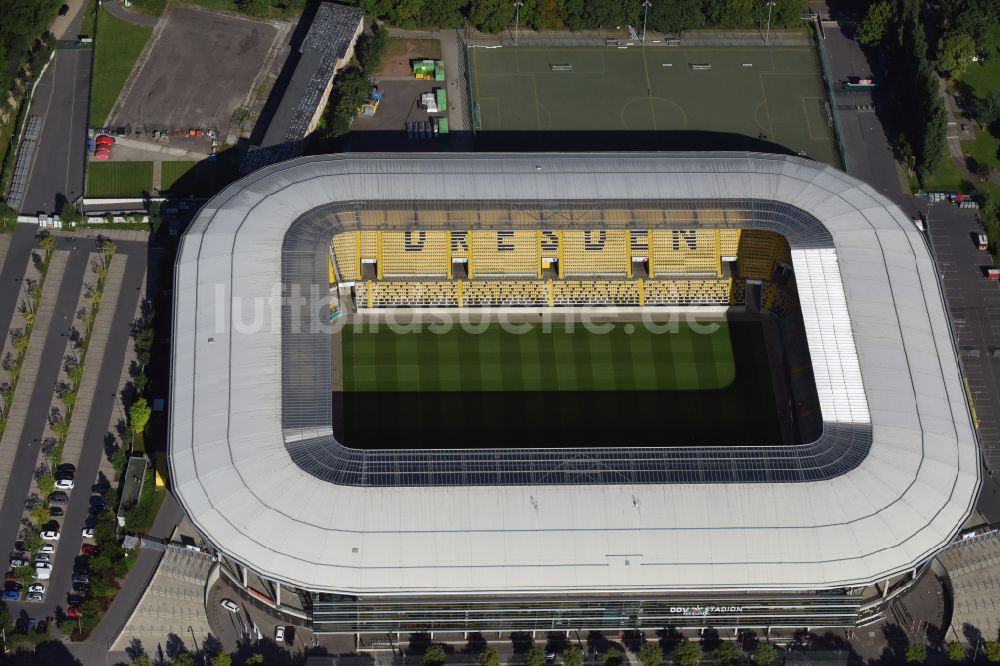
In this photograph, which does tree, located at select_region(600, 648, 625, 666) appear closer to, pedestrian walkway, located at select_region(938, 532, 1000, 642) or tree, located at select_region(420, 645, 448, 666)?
tree, located at select_region(420, 645, 448, 666)

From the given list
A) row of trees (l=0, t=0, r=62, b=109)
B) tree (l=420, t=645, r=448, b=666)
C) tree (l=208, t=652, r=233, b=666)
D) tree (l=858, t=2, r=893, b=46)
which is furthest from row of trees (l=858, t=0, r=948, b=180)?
row of trees (l=0, t=0, r=62, b=109)

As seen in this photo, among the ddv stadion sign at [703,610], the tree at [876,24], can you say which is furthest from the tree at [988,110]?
the ddv stadion sign at [703,610]

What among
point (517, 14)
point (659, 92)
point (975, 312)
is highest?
point (517, 14)

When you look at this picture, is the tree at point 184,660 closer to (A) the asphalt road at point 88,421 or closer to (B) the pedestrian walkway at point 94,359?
(A) the asphalt road at point 88,421

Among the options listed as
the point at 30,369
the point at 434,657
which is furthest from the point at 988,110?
the point at 30,369

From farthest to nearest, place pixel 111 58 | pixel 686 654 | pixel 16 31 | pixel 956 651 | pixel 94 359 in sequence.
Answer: pixel 111 58 < pixel 16 31 < pixel 94 359 < pixel 956 651 < pixel 686 654

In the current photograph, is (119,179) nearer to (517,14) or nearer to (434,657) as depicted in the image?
(517,14)
